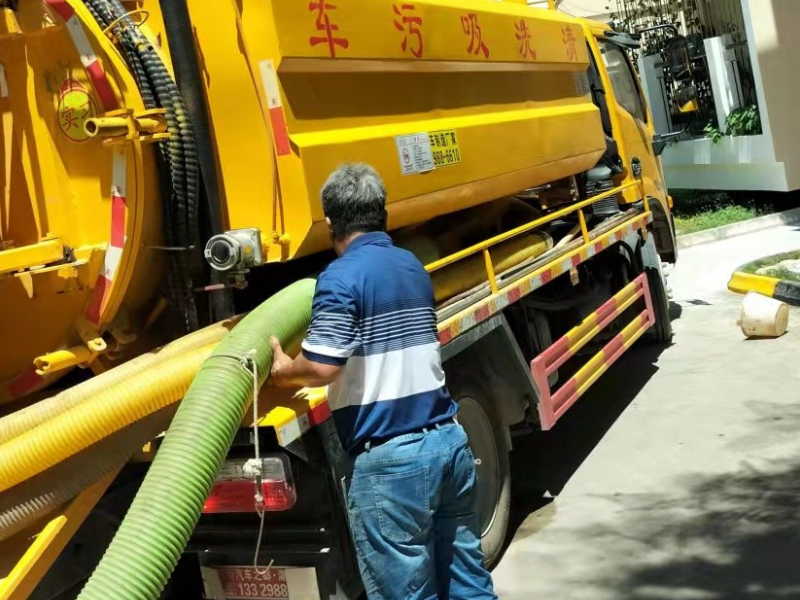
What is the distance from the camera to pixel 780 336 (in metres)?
7.92

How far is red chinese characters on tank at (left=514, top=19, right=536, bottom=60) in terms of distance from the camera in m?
5.61

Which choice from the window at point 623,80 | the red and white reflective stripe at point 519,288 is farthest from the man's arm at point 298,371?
the window at point 623,80

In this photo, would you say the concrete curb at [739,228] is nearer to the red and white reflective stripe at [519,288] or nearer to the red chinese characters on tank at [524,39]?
the red and white reflective stripe at [519,288]

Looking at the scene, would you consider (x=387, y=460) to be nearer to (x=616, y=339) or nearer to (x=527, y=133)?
(x=527, y=133)

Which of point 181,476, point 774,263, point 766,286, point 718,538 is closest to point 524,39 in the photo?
point 718,538

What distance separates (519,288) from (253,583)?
2141 millimetres

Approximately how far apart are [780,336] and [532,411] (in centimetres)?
383

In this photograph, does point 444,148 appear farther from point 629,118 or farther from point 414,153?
point 629,118

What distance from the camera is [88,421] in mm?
2801

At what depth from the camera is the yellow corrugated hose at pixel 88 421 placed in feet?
9.07

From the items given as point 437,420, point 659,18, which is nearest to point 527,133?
point 437,420

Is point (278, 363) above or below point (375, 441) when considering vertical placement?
above

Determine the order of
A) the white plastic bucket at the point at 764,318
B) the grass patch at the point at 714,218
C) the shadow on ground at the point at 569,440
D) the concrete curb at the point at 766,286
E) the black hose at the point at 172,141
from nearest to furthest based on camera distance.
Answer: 1. the black hose at the point at 172,141
2. the shadow on ground at the point at 569,440
3. the white plastic bucket at the point at 764,318
4. the concrete curb at the point at 766,286
5. the grass patch at the point at 714,218

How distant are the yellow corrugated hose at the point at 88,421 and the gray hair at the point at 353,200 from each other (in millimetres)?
661
